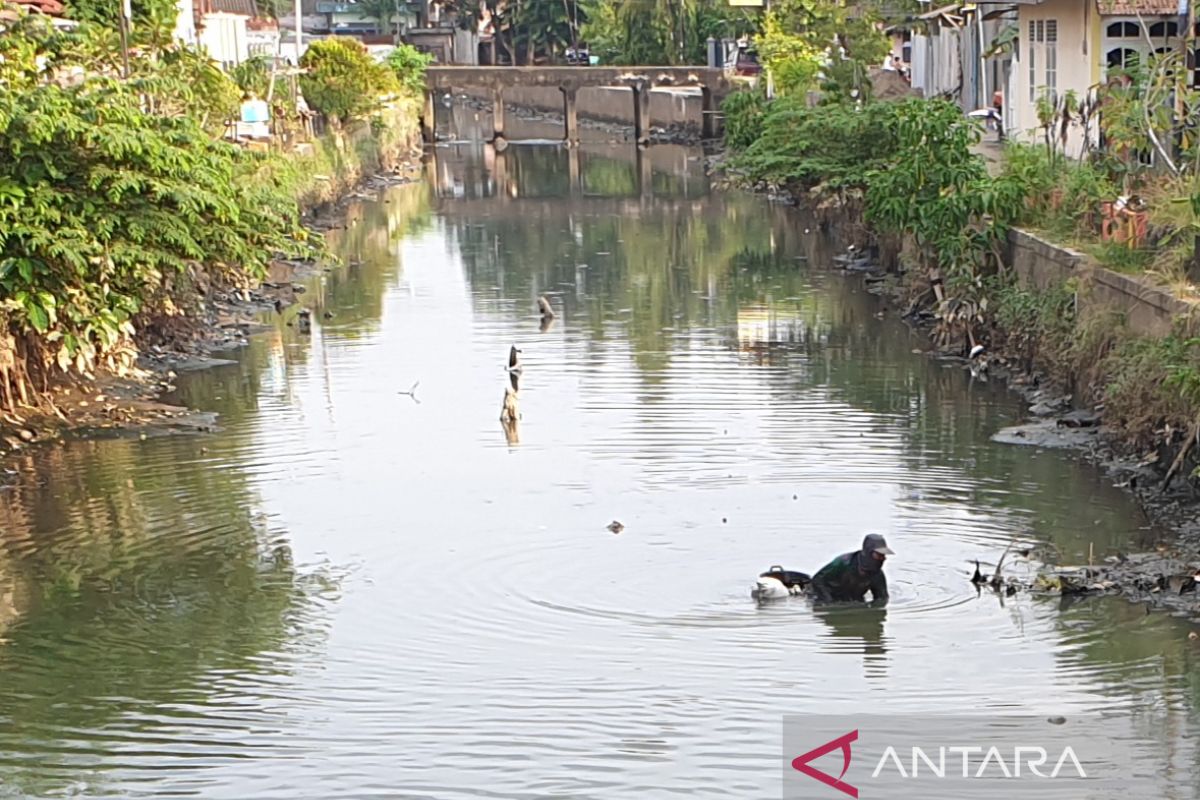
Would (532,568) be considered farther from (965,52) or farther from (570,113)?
(570,113)

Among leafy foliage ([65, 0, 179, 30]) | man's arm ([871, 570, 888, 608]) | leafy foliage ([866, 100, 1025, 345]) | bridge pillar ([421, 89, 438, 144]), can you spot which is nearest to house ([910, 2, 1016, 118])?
leafy foliage ([866, 100, 1025, 345])

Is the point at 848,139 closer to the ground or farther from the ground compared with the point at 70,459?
farther from the ground

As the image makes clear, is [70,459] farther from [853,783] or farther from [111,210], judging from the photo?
[853,783]

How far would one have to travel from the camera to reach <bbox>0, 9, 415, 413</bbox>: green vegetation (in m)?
20.2

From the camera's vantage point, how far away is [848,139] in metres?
34.2

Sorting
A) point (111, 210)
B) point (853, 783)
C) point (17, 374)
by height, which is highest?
point (111, 210)

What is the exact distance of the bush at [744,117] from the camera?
5034cm

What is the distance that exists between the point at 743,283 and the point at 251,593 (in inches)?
784

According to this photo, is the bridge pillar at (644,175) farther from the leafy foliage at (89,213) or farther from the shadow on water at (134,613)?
the shadow on water at (134,613)

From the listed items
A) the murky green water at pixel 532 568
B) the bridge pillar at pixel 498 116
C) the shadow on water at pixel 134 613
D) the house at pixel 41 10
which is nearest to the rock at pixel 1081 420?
the murky green water at pixel 532 568

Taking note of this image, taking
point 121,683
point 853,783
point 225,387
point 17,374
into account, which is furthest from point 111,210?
point 853,783

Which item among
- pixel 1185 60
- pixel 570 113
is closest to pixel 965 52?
pixel 1185 60

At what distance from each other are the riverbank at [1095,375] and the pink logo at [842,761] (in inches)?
151

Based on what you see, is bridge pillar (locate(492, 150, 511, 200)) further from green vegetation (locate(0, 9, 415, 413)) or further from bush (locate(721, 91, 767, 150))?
green vegetation (locate(0, 9, 415, 413))
